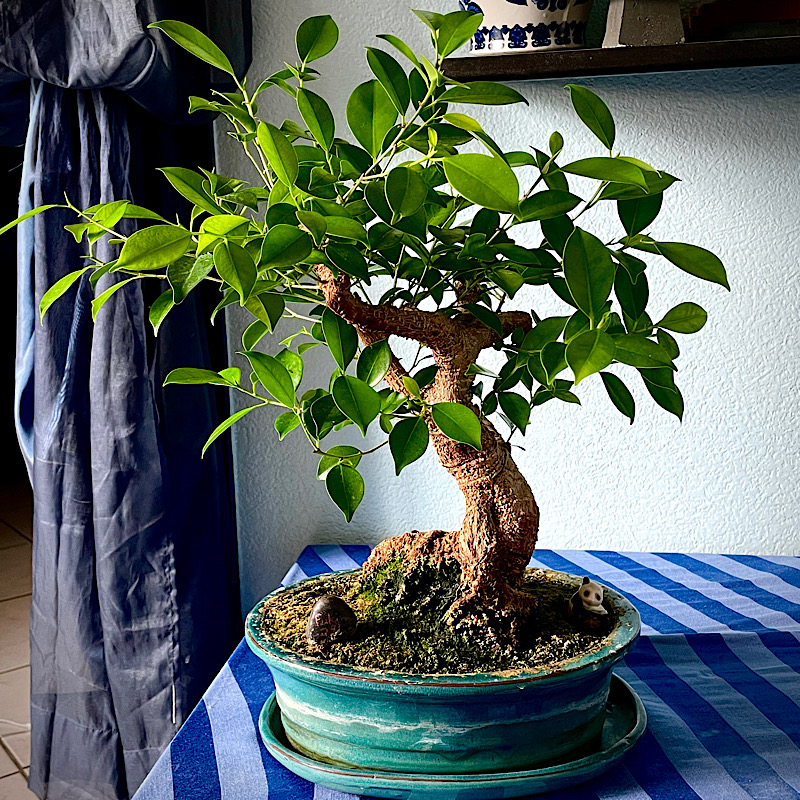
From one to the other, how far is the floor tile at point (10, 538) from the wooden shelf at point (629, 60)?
2.35 metres

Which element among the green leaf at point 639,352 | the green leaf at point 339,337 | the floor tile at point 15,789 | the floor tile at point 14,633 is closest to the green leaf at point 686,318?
the green leaf at point 639,352

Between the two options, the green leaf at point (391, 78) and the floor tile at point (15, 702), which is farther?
the floor tile at point (15, 702)

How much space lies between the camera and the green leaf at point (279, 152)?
0.49 metres

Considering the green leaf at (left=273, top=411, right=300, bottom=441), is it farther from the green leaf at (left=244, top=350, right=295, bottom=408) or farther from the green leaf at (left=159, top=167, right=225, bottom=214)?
the green leaf at (left=159, top=167, right=225, bottom=214)

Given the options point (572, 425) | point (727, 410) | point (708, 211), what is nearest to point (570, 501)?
point (572, 425)

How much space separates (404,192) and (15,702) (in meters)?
1.90

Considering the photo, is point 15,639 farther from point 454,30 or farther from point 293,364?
point 454,30

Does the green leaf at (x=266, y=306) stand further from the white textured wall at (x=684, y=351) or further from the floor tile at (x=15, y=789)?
the floor tile at (x=15, y=789)

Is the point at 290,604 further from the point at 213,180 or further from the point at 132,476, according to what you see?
the point at 132,476

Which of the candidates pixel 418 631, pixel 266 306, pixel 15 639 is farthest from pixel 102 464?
pixel 15 639

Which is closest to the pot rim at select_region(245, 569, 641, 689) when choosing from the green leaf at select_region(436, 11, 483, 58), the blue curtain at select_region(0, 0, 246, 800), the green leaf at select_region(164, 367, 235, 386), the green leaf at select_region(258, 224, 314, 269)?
the green leaf at select_region(164, 367, 235, 386)

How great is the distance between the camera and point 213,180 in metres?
0.69

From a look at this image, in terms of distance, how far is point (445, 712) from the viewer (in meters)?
0.64

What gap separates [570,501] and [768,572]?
331mm
